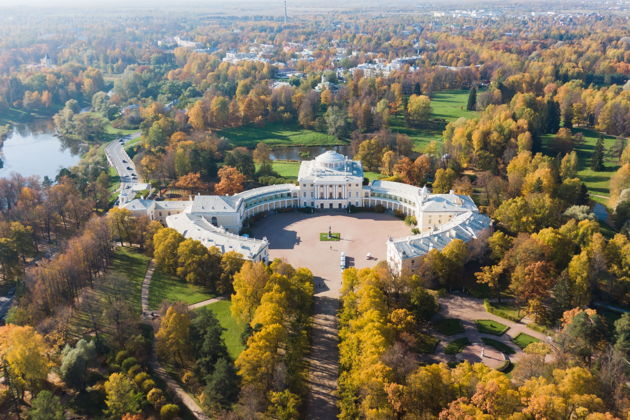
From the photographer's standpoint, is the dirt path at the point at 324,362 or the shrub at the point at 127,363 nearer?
the dirt path at the point at 324,362

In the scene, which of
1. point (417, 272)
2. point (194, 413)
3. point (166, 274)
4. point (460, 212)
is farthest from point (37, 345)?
point (460, 212)

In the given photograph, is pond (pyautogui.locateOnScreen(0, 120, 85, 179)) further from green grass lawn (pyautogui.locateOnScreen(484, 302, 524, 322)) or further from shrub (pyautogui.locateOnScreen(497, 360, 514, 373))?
shrub (pyautogui.locateOnScreen(497, 360, 514, 373))

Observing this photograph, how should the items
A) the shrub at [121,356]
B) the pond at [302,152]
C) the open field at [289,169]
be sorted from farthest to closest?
the pond at [302,152], the open field at [289,169], the shrub at [121,356]

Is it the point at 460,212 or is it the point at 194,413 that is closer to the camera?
the point at 194,413

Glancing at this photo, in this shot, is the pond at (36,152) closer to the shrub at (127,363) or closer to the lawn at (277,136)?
the lawn at (277,136)

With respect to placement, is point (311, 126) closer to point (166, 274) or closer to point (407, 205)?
point (407, 205)

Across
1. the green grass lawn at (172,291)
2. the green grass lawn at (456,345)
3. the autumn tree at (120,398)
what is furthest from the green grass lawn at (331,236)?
the autumn tree at (120,398)

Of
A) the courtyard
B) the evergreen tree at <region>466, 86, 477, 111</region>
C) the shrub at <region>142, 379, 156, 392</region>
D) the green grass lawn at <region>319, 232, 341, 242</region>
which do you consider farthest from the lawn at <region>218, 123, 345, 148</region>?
the shrub at <region>142, 379, 156, 392</region>
